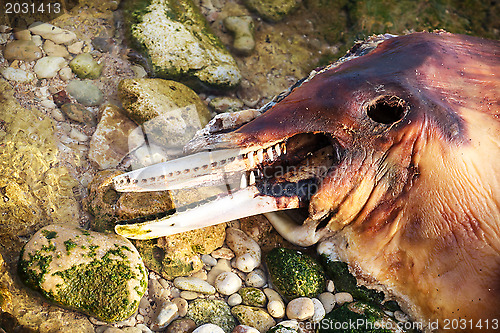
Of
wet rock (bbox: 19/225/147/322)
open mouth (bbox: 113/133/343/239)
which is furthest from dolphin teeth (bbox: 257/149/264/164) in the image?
wet rock (bbox: 19/225/147/322)

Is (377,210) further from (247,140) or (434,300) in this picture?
(247,140)

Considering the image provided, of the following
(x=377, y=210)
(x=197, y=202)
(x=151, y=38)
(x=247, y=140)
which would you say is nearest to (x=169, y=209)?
(x=197, y=202)

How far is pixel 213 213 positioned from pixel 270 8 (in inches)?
134

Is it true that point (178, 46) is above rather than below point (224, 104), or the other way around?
above

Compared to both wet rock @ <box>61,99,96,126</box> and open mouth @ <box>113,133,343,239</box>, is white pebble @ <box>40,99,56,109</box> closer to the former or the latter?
wet rock @ <box>61,99,96,126</box>

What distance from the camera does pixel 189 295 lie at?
3.52m

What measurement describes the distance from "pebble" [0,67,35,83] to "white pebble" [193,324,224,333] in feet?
10.3

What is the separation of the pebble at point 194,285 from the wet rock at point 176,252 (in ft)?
0.25

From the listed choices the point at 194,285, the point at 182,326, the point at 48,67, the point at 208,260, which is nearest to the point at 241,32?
the point at 48,67

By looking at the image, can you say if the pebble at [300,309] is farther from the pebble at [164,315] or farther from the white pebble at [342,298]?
the pebble at [164,315]

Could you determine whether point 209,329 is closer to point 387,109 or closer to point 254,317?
point 254,317

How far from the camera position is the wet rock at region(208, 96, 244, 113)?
480 cm

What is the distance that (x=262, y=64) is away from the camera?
5.46m

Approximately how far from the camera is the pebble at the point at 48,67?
176 inches
